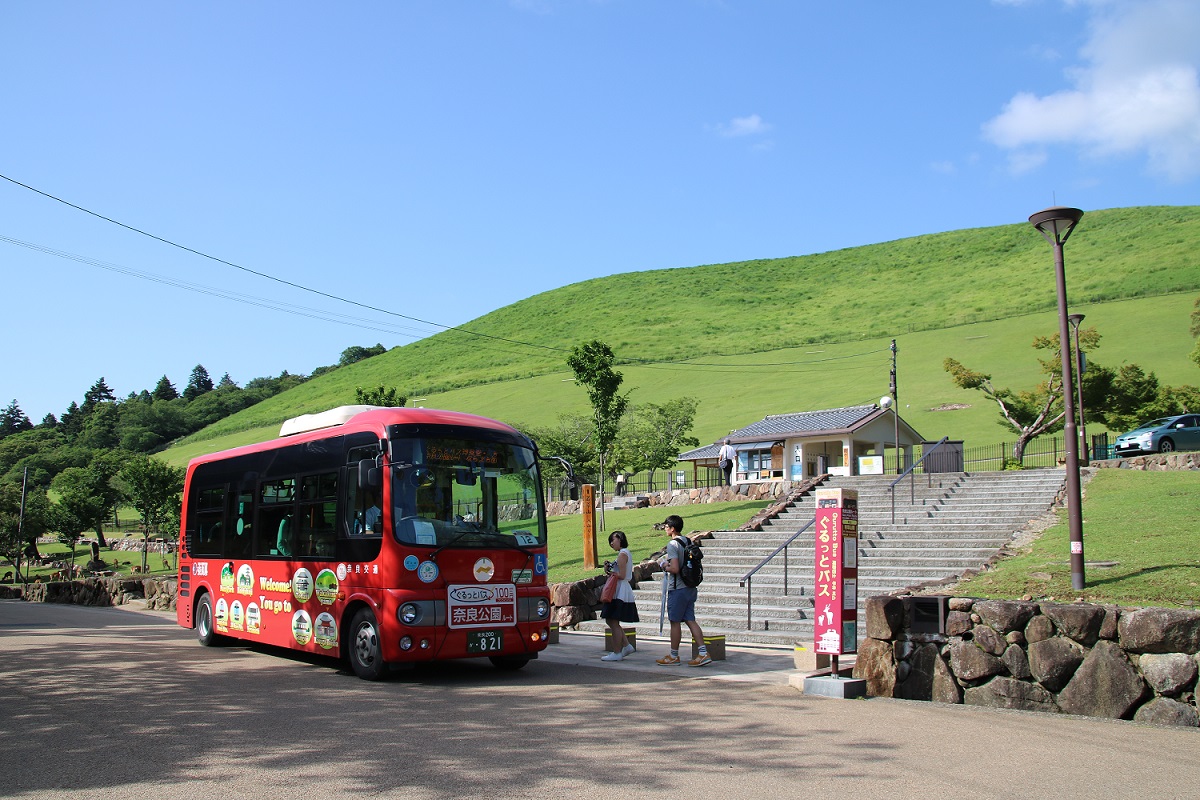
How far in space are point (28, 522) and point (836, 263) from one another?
10218cm

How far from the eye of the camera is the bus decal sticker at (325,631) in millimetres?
10631

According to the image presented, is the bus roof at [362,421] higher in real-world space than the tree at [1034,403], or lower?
lower

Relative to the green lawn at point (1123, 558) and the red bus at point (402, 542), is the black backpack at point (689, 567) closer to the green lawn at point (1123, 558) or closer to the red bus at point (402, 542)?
the red bus at point (402, 542)

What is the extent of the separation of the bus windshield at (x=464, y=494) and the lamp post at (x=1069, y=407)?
6.58 metres

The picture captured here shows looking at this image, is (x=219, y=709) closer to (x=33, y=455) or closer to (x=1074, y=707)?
(x=1074, y=707)

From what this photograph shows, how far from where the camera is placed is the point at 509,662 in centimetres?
1103

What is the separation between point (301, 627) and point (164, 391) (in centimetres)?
17194

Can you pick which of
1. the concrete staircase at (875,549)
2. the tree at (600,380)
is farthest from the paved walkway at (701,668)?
the tree at (600,380)

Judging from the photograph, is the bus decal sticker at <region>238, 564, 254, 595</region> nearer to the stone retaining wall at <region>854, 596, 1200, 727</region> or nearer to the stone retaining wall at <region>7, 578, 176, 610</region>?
the stone retaining wall at <region>854, 596, 1200, 727</region>

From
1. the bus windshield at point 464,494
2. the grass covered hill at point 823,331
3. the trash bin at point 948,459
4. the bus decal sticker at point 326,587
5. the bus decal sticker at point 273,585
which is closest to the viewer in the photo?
the bus windshield at point 464,494

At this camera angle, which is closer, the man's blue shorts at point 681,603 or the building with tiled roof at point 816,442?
the man's blue shorts at point 681,603

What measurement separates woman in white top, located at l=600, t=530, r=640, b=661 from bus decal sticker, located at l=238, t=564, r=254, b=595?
4979 mm

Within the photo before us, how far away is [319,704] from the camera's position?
27.8 feet

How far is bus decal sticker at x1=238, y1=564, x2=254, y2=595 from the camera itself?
41.1 feet
